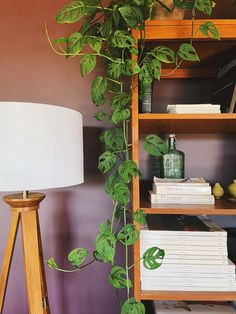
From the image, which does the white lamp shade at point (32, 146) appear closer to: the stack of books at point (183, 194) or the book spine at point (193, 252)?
the stack of books at point (183, 194)

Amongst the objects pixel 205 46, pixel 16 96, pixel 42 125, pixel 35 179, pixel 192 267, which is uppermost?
pixel 205 46

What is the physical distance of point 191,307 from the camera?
1.07m

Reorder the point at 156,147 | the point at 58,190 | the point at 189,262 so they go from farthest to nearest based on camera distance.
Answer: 1. the point at 58,190
2. the point at 189,262
3. the point at 156,147

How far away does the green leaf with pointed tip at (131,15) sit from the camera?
0.79 m

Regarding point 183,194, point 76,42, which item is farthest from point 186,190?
point 76,42

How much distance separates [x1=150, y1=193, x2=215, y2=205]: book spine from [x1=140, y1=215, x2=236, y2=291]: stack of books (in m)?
0.13

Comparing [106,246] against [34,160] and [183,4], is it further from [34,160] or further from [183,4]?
[183,4]

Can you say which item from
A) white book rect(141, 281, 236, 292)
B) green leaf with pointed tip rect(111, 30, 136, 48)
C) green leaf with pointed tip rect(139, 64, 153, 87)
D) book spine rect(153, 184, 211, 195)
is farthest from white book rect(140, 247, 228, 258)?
green leaf with pointed tip rect(111, 30, 136, 48)

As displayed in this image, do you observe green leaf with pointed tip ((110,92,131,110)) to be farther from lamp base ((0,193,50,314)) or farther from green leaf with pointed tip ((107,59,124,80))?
lamp base ((0,193,50,314))

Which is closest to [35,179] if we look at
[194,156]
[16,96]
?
[16,96]

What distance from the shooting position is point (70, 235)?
139cm

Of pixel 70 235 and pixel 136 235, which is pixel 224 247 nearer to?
pixel 136 235

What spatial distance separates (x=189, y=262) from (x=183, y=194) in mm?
279

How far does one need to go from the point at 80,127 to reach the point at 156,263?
0.58m
